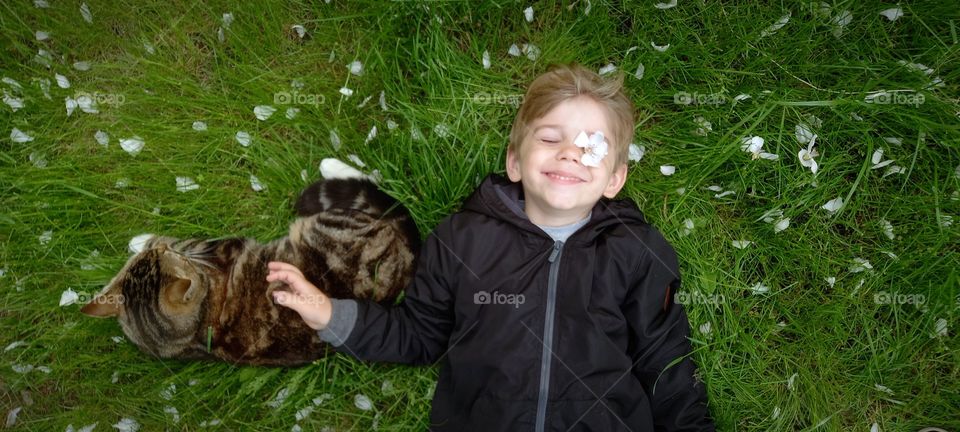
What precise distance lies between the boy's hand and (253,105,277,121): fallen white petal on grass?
3.91ft

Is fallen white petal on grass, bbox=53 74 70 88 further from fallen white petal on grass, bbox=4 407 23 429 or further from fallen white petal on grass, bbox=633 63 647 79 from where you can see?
fallen white petal on grass, bbox=633 63 647 79

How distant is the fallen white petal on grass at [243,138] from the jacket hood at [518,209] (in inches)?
61.5

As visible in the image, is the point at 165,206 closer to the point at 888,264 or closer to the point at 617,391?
the point at 617,391

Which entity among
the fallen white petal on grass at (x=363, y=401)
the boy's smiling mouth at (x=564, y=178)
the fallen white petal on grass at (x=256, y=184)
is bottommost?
the fallen white petal on grass at (x=363, y=401)

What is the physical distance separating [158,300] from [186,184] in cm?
95

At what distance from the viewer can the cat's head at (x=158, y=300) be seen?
281cm

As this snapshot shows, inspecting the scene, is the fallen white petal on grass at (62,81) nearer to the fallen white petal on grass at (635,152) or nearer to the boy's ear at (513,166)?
the boy's ear at (513,166)

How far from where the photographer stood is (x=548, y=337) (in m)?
2.76

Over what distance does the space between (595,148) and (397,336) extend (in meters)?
1.47

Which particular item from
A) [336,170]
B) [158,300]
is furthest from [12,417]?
[336,170]

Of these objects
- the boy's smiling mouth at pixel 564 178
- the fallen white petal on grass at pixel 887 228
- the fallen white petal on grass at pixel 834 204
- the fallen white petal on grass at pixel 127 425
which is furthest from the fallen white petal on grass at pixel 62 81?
the fallen white petal on grass at pixel 887 228

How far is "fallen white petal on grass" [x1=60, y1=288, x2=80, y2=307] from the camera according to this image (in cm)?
337

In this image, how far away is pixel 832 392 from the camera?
129 inches

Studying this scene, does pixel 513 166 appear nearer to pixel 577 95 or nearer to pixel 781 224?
pixel 577 95
